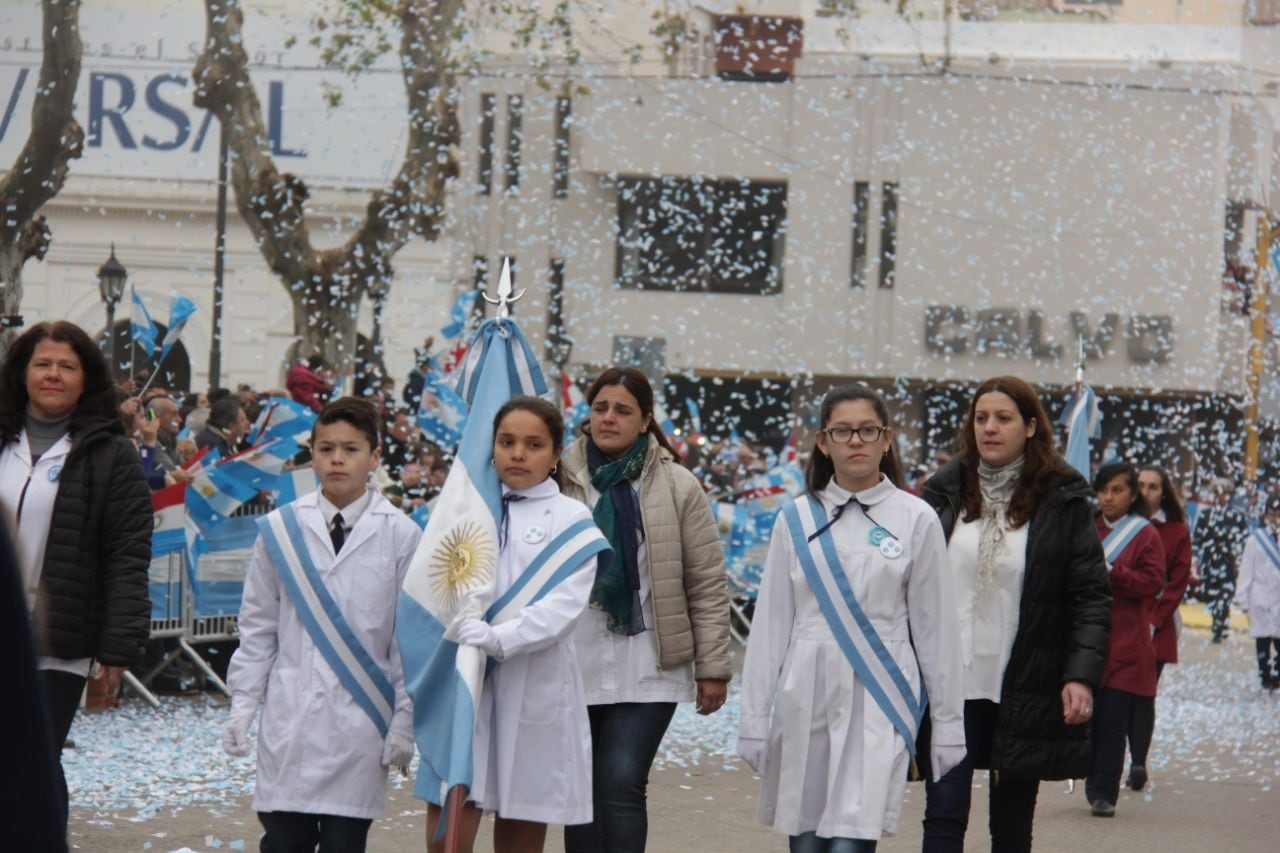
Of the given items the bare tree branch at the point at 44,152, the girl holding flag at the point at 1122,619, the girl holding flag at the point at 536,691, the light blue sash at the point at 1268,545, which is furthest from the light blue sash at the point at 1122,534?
the bare tree branch at the point at 44,152

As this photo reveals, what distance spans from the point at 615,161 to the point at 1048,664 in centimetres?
2846

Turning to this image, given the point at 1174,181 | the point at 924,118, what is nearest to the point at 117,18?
the point at 924,118

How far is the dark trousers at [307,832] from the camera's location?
490 cm

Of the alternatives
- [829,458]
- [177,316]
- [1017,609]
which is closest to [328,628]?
[829,458]

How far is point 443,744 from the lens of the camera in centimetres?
496

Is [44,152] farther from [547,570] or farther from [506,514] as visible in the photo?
[547,570]

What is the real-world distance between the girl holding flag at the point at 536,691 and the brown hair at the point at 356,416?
0.34 meters

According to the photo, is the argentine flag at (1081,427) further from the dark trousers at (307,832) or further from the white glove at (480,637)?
the dark trousers at (307,832)

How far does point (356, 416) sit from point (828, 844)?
1.61 m

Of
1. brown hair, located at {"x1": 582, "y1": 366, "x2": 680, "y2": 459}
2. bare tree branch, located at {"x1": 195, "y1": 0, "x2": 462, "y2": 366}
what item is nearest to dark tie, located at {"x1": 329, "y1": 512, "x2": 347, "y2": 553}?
brown hair, located at {"x1": 582, "y1": 366, "x2": 680, "y2": 459}

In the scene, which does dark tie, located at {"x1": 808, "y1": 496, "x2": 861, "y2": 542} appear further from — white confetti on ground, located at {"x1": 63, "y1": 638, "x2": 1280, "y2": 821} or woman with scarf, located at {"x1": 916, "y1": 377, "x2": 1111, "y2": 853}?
white confetti on ground, located at {"x1": 63, "y1": 638, "x2": 1280, "y2": 821}

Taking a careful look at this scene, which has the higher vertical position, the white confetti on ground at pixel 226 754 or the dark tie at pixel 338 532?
the dark tie at pixel 338 532

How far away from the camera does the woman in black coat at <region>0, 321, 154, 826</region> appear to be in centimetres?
533

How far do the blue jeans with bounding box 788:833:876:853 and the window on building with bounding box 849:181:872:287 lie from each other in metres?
29.4
